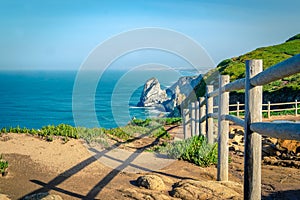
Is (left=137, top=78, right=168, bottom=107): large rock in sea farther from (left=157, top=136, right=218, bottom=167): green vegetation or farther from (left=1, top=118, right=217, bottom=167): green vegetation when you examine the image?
(left=157, top=136, right=218, bottom=167): green vegetation

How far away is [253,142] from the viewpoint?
12.0 ft

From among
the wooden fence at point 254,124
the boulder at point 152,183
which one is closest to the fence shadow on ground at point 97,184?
the boulder at point 152,183

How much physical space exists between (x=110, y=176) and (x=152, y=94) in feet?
35.3

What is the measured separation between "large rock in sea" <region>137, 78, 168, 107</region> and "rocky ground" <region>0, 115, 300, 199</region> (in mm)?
7798

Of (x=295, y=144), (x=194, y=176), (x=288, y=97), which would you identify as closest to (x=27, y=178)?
(x=194, y=176)

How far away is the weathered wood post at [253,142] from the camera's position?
143 inches

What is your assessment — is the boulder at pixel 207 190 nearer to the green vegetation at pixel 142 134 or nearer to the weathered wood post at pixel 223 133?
the weathered wood post at pixel 223 133

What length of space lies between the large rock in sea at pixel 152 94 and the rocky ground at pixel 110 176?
780 cm

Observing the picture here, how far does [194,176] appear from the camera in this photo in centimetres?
620

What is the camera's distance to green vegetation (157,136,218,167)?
690 centimetres

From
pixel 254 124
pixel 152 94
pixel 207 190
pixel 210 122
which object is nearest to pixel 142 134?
pixel 152 94

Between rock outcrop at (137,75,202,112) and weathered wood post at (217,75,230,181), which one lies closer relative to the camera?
weathered wood post at (217,75,230,181)

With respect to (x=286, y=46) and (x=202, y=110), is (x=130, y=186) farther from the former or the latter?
(x=286, y=46)

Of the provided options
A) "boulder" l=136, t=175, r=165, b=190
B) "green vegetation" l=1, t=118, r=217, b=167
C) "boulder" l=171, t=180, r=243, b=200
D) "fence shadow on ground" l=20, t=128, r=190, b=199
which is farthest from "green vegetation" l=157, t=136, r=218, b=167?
"boulder" l=136, t=175, r=165, b=190
